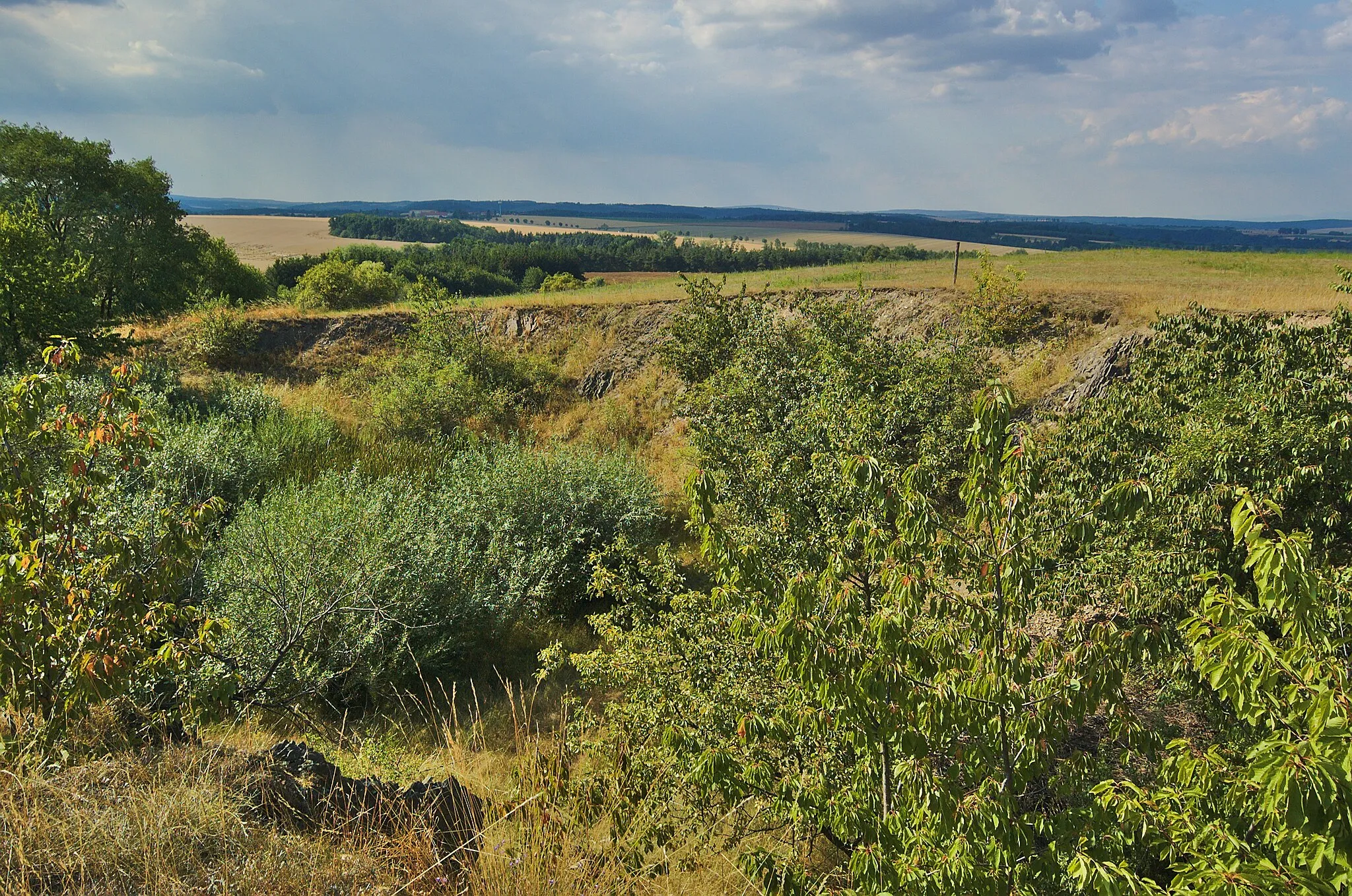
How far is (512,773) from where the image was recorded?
Answer: 520 centimetres

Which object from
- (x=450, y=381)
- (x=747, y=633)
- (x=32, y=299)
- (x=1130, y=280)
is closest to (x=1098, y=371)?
(x=1130, y=280)

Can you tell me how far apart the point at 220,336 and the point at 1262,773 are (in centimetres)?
2675

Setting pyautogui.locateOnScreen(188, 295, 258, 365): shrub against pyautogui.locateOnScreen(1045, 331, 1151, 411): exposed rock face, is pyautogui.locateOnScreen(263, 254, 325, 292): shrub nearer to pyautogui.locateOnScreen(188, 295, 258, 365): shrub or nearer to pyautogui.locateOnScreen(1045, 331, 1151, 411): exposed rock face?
pyautogui.locateOnScreen(188, 295, 258, 365): shrub

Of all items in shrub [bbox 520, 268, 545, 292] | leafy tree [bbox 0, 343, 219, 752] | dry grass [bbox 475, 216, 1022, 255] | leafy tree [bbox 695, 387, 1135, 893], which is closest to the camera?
leafy tree [bbox 695, 387, 1135, 893]

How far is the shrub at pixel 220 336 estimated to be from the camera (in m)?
23.2

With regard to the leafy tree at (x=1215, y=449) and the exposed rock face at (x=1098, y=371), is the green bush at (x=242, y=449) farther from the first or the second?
the exposed rock face at (x=1098, y=371)

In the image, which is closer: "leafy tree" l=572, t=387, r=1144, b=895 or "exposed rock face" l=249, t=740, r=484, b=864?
"leafy tree" l=572, t=387, r=1144, b=895

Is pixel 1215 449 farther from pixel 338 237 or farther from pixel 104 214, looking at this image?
pixel 338 237

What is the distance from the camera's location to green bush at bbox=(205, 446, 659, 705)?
7.49m

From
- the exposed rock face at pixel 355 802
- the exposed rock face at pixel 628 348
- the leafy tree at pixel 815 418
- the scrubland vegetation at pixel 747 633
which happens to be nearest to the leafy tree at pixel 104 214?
the scrubland vegetation at pixel 747 633

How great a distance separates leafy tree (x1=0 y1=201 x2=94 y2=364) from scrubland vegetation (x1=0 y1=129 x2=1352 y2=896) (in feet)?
0.37

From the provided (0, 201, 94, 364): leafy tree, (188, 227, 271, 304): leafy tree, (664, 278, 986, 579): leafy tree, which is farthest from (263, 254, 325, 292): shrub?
(664, 278, 986, 579): leafy tree

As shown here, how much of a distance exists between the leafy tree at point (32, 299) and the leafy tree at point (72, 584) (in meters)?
13.3

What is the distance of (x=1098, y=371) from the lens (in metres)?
15.5
